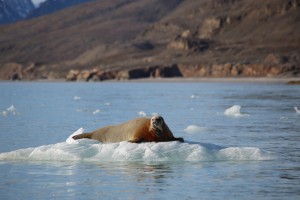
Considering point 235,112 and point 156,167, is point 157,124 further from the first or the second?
point 235,112

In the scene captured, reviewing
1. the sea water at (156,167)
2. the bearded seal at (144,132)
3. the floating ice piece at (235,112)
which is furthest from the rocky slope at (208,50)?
the bearded seal at (144,132)

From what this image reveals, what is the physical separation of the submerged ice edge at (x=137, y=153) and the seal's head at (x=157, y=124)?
0.45 meters

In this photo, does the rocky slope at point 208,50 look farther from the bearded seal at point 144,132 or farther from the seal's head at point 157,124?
the seal's head at point 157,124

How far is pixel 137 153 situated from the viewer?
16828 millimetres

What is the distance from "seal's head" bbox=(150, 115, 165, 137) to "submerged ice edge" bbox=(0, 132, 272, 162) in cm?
45

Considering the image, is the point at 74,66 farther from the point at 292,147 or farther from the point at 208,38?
the point at 292,147

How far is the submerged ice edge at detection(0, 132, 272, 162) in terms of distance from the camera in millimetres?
16906

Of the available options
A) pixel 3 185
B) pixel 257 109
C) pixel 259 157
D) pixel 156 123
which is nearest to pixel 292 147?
pixel 259 157

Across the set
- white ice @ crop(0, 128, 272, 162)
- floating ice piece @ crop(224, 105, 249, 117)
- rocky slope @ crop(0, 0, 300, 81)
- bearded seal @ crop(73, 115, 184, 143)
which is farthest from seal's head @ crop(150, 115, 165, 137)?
rocky slope @ crop(0, 0, 300, 81)

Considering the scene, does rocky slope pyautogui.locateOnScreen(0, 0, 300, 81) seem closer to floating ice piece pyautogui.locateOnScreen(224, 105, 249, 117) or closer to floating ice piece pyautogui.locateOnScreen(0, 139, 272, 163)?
floating ice piece pyautogui.locateOnScreen(224, 105, 249, 117)

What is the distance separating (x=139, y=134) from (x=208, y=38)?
455 feet

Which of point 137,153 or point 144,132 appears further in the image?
point 144,132

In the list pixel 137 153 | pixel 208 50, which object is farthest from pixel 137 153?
pixel 208 50

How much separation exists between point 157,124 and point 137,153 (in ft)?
3.03
